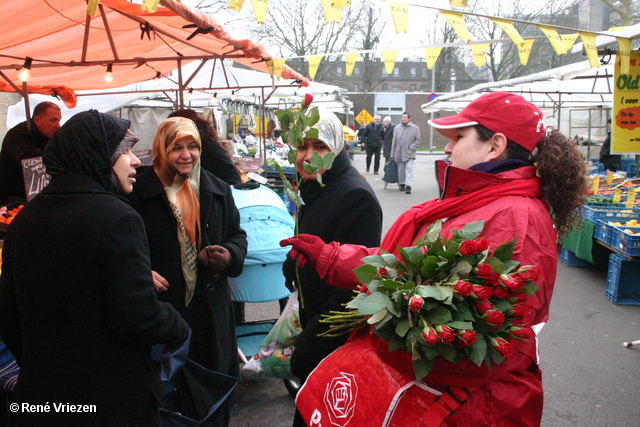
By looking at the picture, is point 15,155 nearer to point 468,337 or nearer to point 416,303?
point 416,303

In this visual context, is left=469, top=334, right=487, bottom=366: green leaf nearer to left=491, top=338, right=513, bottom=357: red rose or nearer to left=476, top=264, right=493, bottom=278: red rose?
left=491, top=338, right=513, bottom=357: red rose

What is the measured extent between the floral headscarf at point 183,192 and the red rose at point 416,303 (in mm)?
1685

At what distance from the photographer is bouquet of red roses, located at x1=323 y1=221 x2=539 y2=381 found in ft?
4.54

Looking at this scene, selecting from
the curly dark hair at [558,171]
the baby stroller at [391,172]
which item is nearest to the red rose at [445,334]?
the curly dark hair at [558,171]

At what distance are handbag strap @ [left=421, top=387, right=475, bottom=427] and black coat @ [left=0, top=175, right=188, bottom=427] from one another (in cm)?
108

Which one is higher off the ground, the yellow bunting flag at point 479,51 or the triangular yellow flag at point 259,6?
the yellow bunting flag at point 479,51

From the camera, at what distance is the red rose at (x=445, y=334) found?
134 cm

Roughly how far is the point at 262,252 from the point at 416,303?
88.0 inches

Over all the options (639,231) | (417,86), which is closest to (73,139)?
(639,231)

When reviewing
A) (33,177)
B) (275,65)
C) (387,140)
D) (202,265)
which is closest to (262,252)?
(202,265)

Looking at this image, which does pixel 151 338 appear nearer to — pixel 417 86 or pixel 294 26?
pixel 294 26

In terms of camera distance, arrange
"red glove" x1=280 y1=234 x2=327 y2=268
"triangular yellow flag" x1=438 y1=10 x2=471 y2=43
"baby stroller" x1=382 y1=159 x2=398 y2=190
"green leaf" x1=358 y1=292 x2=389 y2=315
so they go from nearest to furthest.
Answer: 1. "green leaf" x1=358 y1=292 x2=389 y2=315
2. "red glove" x1=280 y1=234 x2=327 y2=268
3. "triangular yellow flag" x1=438 y1=10 x2=471 y2=43
4. "baby stroller" x1=382 y1=159 x2=398 y2=190

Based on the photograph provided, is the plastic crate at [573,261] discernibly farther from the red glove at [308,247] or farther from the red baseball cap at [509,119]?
the red glove at [308,247]

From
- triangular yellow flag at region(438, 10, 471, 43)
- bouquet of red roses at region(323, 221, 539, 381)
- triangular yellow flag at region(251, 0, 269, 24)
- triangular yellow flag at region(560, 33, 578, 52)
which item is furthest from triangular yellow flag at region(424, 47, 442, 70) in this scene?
bouquet of red roses at region(323, 221, 539, 381)
